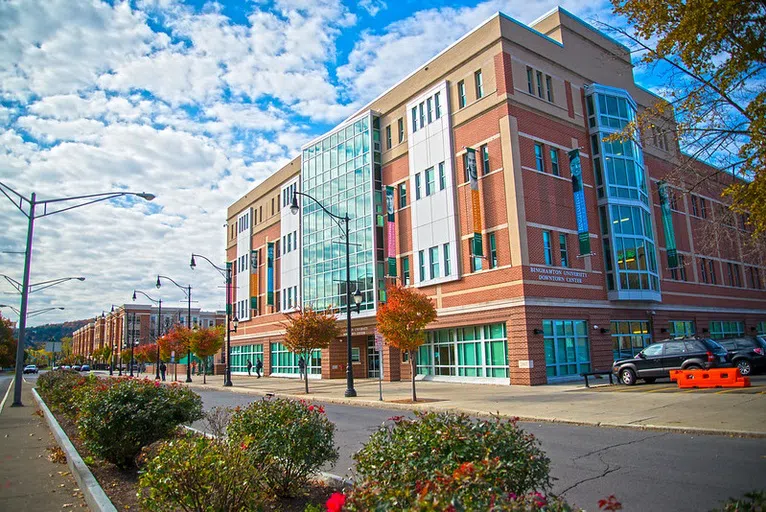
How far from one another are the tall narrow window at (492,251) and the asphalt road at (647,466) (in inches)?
615

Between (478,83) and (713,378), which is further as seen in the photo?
(478,83)

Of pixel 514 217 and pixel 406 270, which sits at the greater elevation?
pixel 514 217

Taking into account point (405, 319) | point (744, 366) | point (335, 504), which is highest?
point (405, 319)

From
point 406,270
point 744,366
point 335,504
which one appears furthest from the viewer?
point 406,270

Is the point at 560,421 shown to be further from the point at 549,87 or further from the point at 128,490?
the point at 549,87

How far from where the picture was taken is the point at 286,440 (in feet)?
20.7

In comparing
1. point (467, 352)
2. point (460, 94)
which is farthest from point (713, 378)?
point (460, 94)

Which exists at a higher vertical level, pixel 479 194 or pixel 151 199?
pixel 479 194

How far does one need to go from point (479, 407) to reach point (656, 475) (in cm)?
955

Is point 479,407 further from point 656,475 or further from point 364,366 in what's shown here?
point 364,366

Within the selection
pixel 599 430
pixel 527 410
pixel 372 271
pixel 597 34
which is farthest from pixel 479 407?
pixel 597 34

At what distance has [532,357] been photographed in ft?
84.0

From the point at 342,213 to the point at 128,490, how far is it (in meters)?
32.9

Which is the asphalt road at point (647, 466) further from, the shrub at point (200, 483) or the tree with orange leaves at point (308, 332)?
the tree with orange leaves at point (308, 332)
